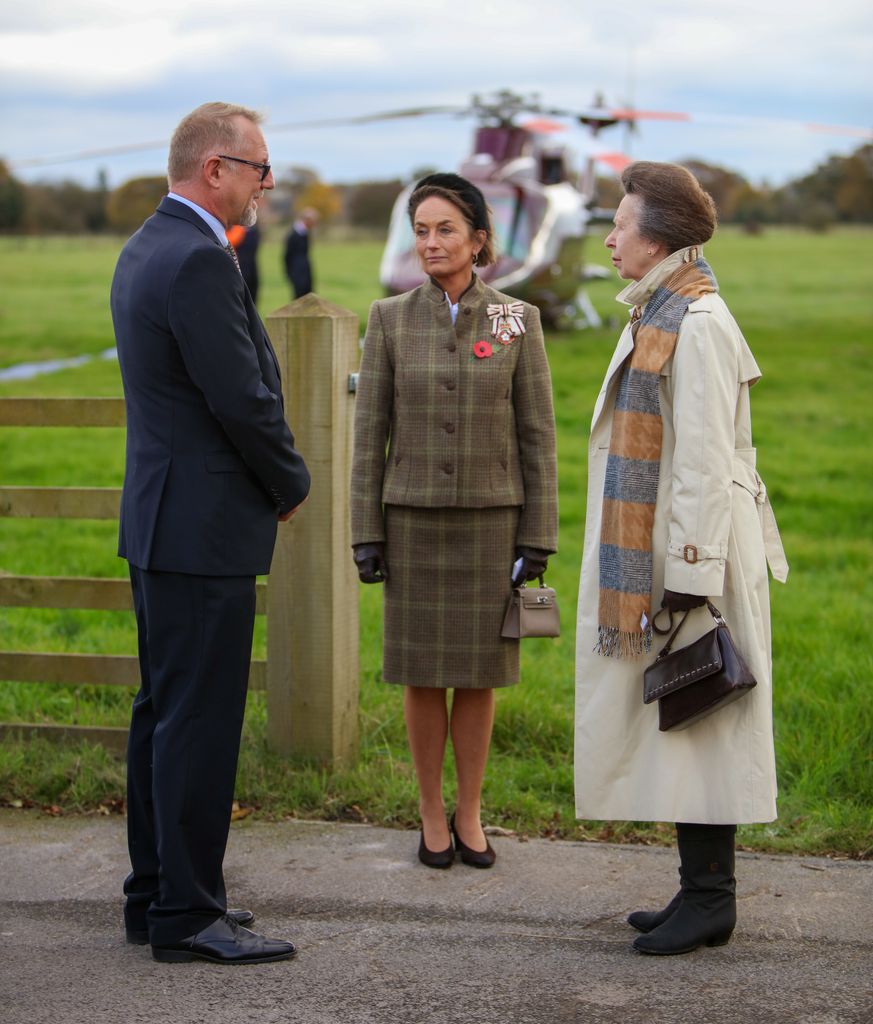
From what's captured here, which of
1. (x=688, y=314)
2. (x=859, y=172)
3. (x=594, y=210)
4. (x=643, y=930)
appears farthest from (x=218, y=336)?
(x=859, y=172)

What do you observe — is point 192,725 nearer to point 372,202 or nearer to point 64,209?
point 64,209

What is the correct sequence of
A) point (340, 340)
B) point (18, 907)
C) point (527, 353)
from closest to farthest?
point (18, 907)
point (527, 353)
point (340, 340)

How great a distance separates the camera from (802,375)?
19.0 metres

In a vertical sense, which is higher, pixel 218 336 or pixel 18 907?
pixel 218 336

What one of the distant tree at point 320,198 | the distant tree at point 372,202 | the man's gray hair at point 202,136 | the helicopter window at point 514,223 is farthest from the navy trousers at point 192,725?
the distant tree at point 320,198

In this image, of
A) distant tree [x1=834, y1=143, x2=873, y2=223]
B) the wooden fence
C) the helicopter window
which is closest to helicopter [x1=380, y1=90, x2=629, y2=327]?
the helicopter window

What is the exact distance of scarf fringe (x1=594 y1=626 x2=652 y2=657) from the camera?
3.68 m

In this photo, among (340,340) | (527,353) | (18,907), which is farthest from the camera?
(340,340)

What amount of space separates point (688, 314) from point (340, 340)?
5.22 feet

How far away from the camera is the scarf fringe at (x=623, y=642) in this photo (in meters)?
3.68

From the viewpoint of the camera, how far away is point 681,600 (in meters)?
3.56

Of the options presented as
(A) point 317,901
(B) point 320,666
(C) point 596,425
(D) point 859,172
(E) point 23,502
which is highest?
(D) point 859,172

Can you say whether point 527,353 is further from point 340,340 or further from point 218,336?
point 218,336

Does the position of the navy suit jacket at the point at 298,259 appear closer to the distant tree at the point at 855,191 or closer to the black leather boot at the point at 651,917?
the black leather boot at the point at 651,917
